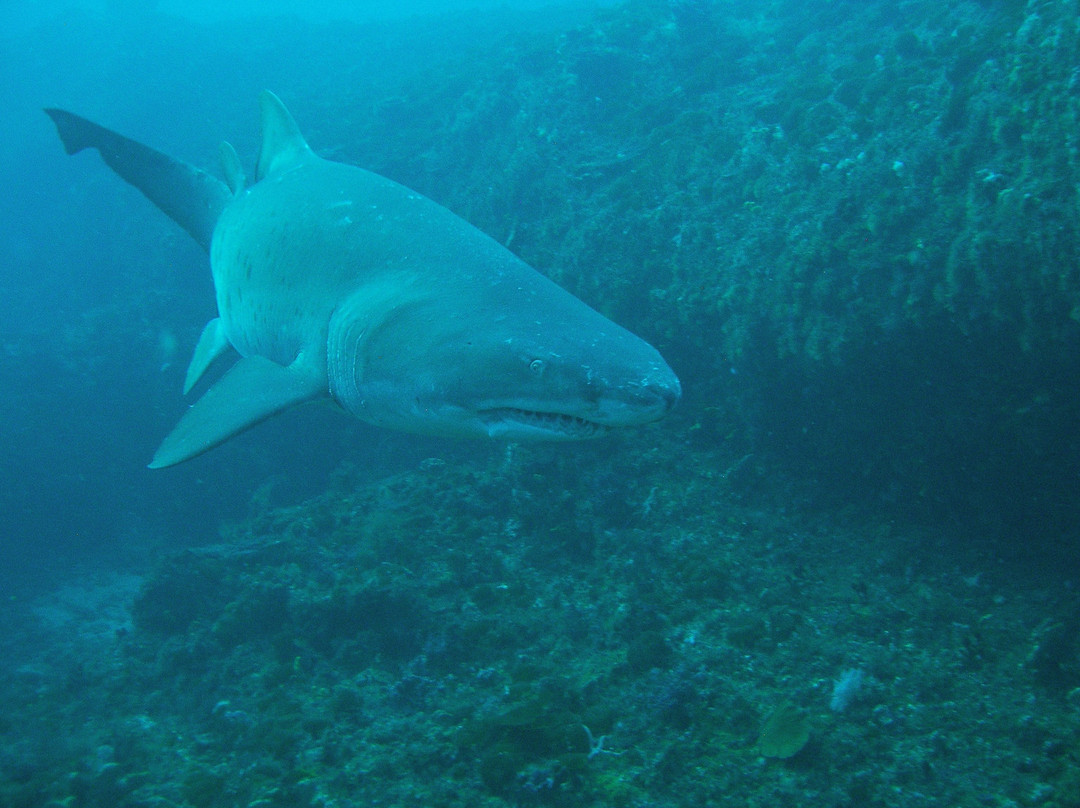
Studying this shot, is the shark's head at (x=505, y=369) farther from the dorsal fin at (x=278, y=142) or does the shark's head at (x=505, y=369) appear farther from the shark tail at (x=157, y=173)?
the shark tail at (x=157, y=173)

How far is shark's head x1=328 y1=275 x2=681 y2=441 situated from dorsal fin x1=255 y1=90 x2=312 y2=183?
2.34m

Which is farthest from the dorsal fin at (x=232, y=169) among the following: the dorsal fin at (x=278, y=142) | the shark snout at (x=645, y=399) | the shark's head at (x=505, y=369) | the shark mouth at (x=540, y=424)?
the shark snout at (x=645, y=399)

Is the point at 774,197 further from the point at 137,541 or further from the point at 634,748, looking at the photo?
the point at 137,541

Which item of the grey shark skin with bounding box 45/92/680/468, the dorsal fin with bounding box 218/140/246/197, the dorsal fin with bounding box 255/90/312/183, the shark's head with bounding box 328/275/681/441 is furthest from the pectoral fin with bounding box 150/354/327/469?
the dorsal fin with bounding box 218/140/246/197

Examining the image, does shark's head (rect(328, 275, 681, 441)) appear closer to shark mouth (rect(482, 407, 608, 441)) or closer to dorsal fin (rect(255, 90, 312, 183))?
shark mouth (rect(482, 407, 608, 441))

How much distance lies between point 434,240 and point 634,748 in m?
3.20

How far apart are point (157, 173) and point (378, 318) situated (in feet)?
12.0

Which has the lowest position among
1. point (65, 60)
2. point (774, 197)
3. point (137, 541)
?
point (137, 541)

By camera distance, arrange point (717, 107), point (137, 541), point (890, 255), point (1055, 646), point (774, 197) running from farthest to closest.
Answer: point (137, 541)
point (717, 107)
point (774, 197)
point (890, 255)
point (1055, 646)

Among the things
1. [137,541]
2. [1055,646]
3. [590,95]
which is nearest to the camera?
[1055,646]

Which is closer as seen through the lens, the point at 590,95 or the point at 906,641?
the point at 906,641

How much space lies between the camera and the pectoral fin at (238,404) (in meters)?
3.63

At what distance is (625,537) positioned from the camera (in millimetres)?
5102

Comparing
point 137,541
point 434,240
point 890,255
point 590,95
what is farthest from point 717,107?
point 137,541
